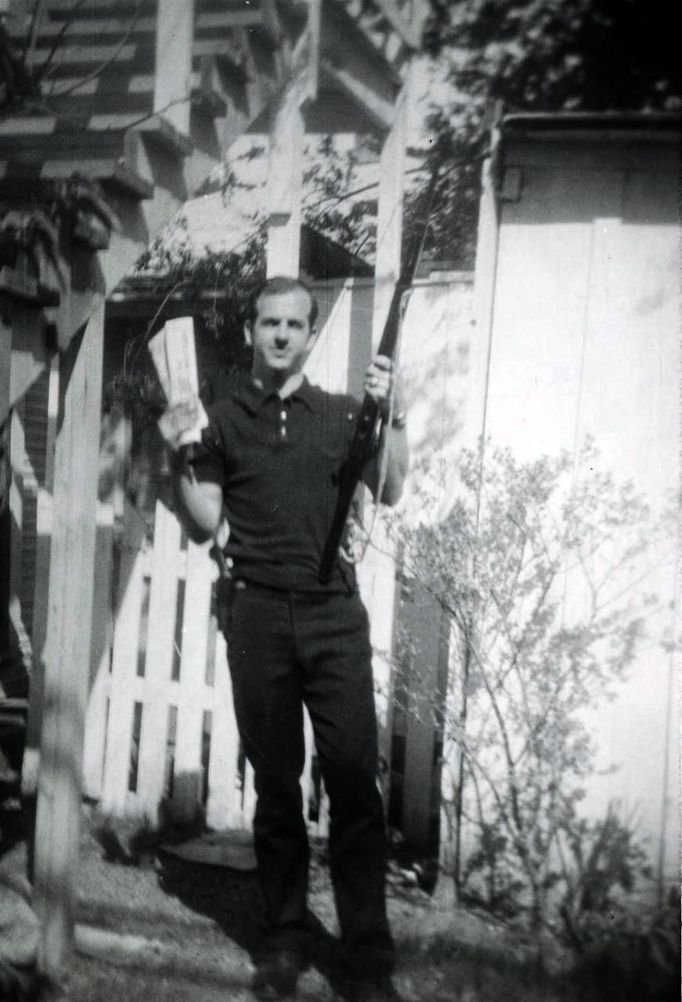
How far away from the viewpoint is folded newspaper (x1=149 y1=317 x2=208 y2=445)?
223 centimetres

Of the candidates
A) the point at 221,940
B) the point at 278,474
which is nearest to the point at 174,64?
the point at 278,474

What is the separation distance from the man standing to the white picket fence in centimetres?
76

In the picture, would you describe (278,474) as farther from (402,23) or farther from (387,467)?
(402,23)

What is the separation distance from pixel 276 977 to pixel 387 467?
4.37 ft

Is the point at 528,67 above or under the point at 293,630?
above

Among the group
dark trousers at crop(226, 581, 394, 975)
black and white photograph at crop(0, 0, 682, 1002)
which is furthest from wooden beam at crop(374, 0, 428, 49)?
dark trousers at crop(226, 581, 394, 975)

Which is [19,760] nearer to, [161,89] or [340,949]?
[340,949]

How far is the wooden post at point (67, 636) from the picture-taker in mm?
2334

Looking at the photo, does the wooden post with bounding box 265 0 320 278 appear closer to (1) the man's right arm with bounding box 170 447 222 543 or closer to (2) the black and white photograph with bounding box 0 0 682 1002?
(2) the black and white photograph with bounding box 0 0 682 1002

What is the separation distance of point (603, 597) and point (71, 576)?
1.49 metres

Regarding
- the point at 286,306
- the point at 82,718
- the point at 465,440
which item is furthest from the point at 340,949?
the point at 286,306

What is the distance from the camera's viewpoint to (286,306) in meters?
2.24

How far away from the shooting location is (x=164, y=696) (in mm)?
3156

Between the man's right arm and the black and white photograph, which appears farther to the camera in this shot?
the man's right arm
